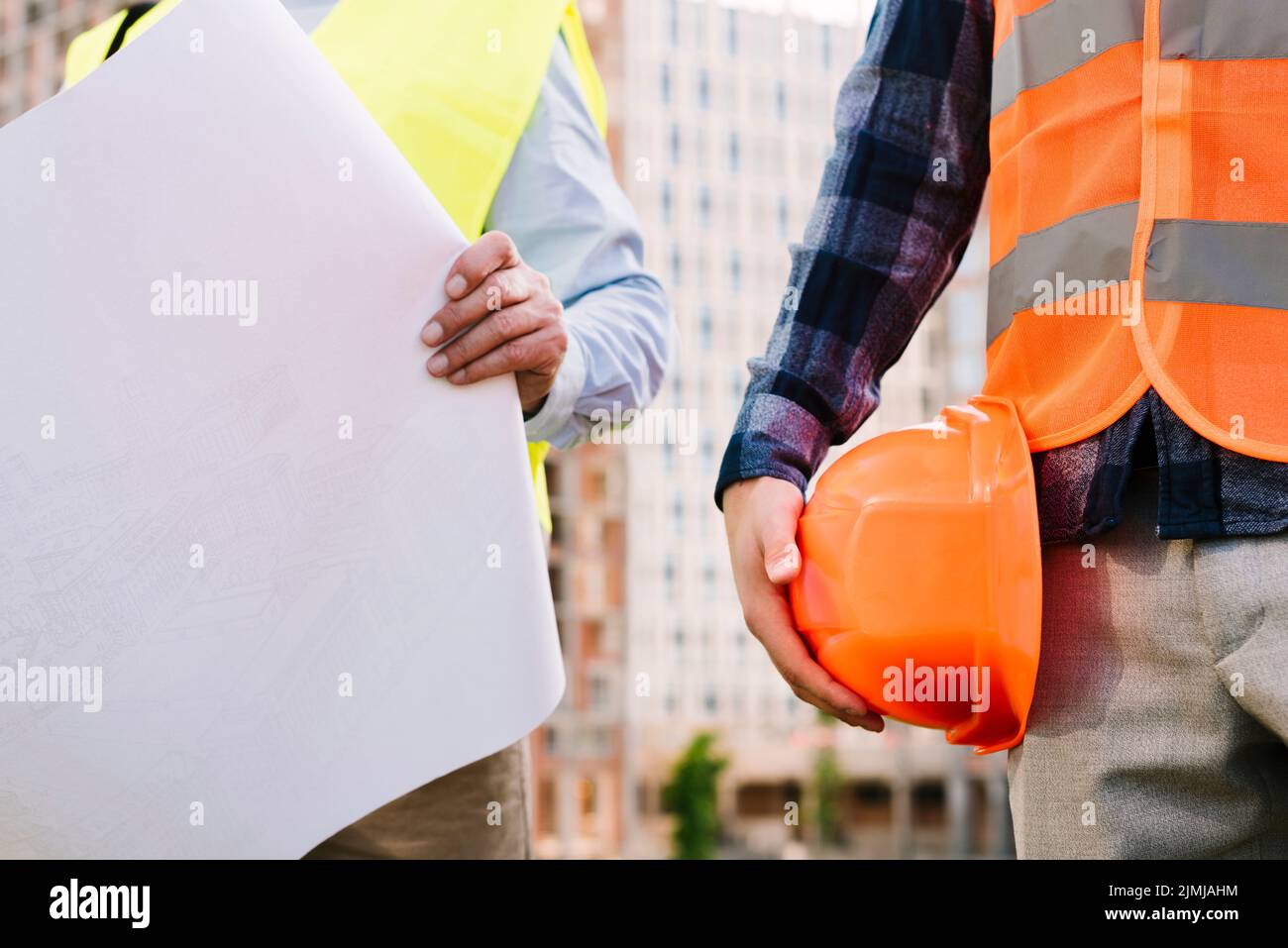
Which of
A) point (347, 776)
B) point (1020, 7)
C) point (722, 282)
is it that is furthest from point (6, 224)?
point (722, 282)

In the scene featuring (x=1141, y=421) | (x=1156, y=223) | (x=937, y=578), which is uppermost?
(x=1156, y=223)

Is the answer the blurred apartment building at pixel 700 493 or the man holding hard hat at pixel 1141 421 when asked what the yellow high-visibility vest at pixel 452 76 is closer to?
the man holding hard hat at pixel 1141 421

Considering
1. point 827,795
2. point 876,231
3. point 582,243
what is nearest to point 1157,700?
point 876,231

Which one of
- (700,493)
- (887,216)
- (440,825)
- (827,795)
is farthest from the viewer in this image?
(700,493)

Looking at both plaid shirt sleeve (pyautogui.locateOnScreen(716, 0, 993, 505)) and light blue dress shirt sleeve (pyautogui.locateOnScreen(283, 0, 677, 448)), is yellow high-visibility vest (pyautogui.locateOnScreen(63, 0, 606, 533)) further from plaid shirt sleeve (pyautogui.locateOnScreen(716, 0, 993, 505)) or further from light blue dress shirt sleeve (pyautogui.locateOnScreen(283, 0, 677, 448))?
plaid shirt sleeve (pyautogui.locateOnScreen(716, 0, 993, 505))

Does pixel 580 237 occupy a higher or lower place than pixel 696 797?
higher

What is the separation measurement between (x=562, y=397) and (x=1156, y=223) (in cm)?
86

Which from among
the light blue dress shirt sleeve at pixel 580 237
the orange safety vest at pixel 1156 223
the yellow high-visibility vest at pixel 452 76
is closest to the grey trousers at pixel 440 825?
the yellow high-visibility vest at pixel 452 76

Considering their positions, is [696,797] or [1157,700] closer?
[1157,700]

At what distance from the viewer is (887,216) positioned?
1682 mm

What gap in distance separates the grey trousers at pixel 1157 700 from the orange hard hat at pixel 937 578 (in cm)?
6

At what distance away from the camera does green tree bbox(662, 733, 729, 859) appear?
174 feet

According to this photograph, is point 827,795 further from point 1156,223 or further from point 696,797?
point 1156,223

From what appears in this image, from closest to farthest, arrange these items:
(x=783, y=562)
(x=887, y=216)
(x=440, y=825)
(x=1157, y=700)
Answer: (x=1157, y=700), (x=783, y=562), (x=887, y=216), (x=440, y=825)
